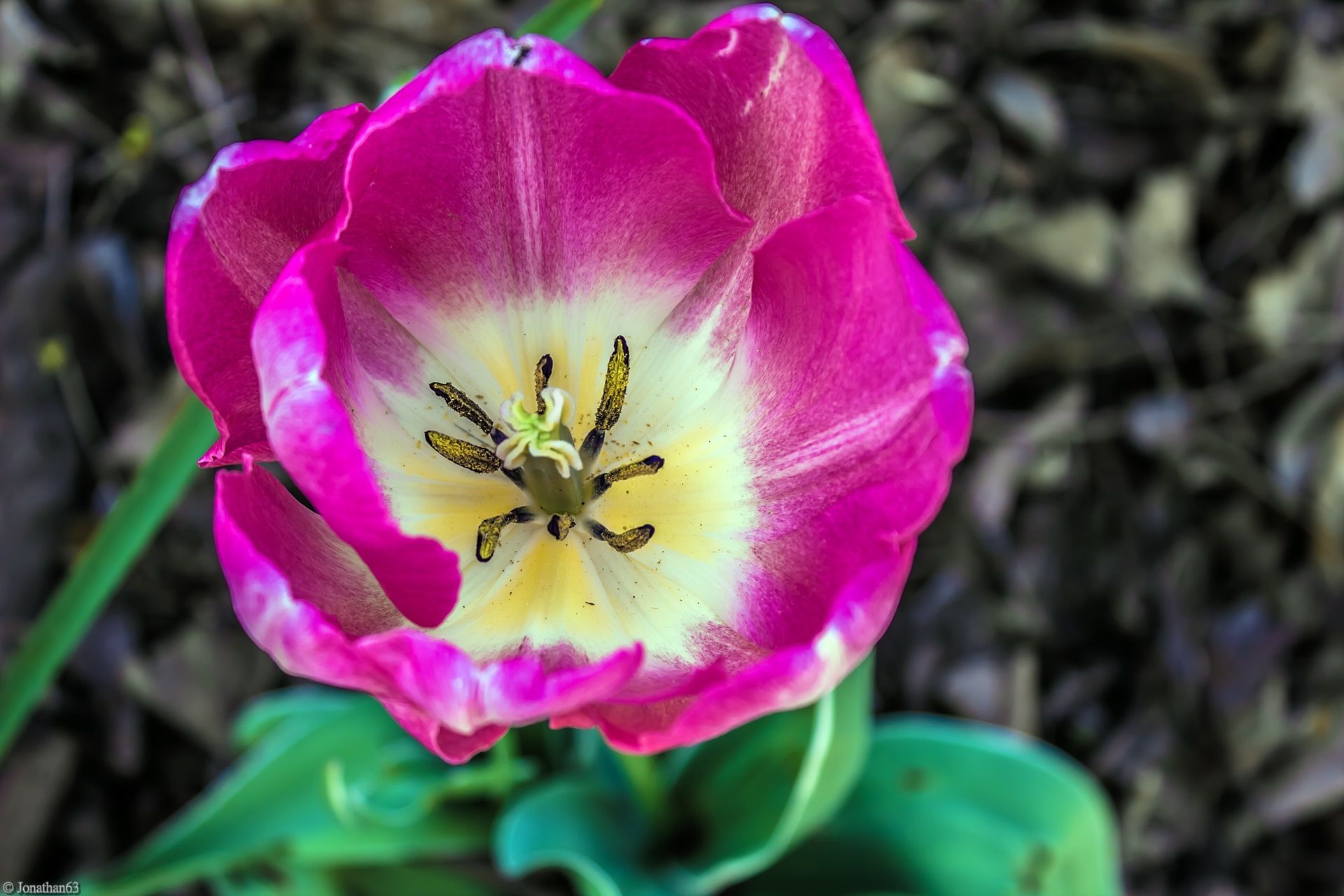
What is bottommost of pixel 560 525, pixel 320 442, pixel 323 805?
pixel 323 805

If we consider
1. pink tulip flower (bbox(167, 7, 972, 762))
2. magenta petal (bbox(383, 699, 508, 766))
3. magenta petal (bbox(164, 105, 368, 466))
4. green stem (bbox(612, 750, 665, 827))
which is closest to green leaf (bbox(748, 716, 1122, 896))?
green stem (bbox(612, 750, 665, 827))

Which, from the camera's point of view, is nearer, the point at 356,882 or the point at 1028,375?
the point at 356,882

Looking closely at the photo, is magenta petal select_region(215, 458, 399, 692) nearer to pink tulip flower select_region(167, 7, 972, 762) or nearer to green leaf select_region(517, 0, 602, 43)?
pink tulip flower select_region(167, 7, 972, 762)

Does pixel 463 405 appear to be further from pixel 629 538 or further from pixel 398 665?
pixel 398 665

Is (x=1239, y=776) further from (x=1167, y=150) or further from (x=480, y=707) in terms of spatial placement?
(x=480, y=707)

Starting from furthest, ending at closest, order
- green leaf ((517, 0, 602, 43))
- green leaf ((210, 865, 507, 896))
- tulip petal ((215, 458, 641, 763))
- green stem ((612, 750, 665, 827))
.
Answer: green leaf ((210, 865, 507, 896)), green stem ((612, 750, 665, 827)), green leaf ((517, 0, 602, 43)), tulip petal ((215, 458, 641, 763))

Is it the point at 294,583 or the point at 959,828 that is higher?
the point at 294,583

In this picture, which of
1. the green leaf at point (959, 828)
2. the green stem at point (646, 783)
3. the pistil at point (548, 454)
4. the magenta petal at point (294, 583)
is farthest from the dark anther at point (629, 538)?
the green leaf at point (959, 828)

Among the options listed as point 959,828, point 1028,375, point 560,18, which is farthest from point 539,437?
point 1028,375
